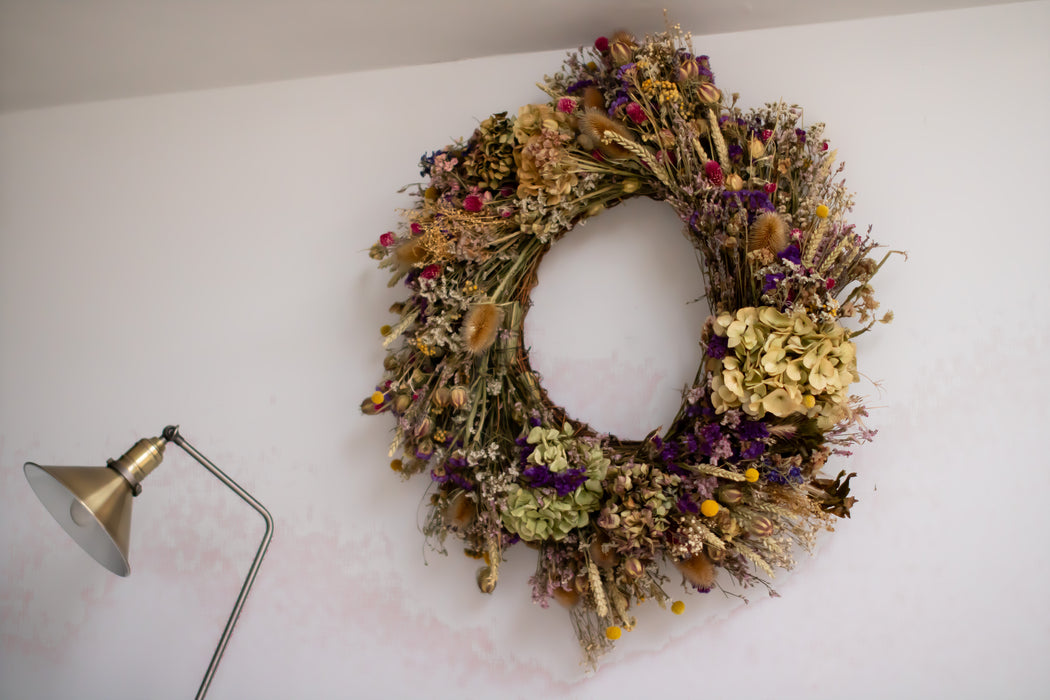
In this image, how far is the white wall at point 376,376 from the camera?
1.53 meters

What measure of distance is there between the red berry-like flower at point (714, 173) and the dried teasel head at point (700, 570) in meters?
0.80

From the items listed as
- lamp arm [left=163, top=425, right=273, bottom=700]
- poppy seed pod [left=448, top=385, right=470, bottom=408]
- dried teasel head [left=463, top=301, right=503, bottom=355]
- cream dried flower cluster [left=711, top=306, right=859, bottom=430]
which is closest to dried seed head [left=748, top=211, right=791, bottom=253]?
cream dried flower cluster [left=711, top=306, right=859, bottom=430]

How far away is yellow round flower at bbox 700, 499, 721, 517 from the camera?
4.49ft

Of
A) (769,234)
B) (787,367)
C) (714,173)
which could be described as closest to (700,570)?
(787,367)

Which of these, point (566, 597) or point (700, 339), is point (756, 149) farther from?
point (566, 597)

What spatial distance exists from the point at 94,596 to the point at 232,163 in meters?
1.34

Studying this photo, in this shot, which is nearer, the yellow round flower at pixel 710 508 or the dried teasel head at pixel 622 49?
the yellow round flower at pixel 710 508

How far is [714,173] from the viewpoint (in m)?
1.46

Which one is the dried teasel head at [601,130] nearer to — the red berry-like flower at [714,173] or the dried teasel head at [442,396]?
the red berry-like flower at [714,173]

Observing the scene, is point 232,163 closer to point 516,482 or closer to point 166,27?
point 166,27

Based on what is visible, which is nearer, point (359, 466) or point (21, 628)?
point (359, 466)

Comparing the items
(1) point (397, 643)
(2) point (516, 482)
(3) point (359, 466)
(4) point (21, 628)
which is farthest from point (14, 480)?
(2) point (516, 482)

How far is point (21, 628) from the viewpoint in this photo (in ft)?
6.69

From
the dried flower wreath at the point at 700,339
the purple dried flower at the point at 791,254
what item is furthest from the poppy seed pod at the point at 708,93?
the purple dried flower at the point at 791,254
